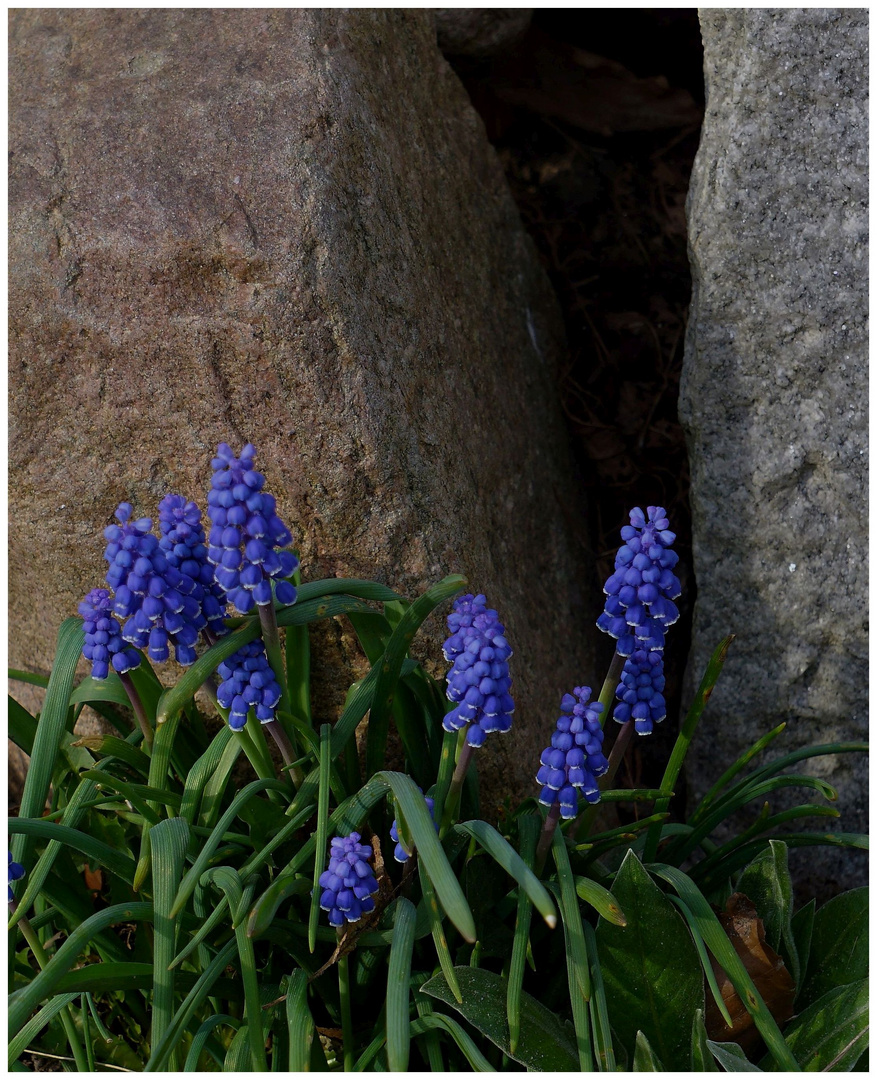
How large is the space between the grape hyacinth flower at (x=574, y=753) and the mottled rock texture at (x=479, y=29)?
3.30 metres

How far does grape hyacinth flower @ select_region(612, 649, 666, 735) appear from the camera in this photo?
2.27 metres

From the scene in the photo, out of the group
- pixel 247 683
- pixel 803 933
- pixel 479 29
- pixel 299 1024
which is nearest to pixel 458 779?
pixel 247 683

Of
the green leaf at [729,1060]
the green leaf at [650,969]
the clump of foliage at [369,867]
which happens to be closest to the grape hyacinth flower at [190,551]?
the clump of foliage at [369,867]

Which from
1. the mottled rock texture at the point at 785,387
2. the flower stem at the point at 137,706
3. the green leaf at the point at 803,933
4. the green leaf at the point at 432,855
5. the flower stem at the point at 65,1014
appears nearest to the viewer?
the green leaf at the point at 432,855

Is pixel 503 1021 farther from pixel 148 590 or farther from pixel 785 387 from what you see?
pixel 785 387

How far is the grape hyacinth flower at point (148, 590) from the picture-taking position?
6.50 ft

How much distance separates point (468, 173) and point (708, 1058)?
9.62 ft

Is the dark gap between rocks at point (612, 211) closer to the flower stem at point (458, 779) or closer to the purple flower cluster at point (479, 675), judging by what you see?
the flower stem at point (458, 779)

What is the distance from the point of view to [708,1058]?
221 cm

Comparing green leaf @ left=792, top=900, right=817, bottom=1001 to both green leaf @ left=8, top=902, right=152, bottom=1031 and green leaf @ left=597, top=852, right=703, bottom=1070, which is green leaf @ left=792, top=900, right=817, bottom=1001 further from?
green leaf @ left=8, top=902, right=152, bottom=1031

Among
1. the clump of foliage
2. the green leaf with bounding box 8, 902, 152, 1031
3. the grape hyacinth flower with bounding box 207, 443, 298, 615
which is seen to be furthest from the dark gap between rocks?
the green leaf with bounding box 8, 902, 152, 1031

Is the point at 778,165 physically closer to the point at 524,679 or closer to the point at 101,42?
the point at 524,679

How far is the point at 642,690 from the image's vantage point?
7.48 ft

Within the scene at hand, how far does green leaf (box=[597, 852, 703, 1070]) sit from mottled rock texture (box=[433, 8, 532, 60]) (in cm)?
355
